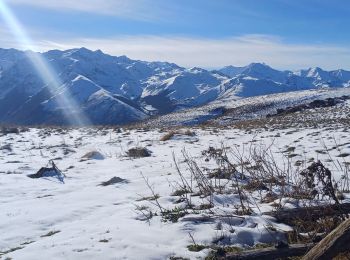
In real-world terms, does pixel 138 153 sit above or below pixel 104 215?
below

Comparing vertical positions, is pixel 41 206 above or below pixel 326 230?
below

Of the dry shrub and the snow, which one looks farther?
the dry shrub

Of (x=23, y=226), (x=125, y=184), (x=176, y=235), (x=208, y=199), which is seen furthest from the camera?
(x=125, y=184)

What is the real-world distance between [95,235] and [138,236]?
2.23 feet

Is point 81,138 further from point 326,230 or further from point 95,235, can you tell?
point 326,230

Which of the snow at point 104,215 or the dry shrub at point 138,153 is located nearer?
the snow at point 104,215

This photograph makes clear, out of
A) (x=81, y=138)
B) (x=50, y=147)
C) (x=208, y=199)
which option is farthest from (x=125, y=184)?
(x=81, y=138)

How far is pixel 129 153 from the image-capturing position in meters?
16.5

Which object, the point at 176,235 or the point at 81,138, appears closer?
the point at 176,235

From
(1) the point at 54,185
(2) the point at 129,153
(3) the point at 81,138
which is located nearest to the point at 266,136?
(2) the point at 129,153

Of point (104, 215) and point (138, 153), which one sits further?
point (138, 153)

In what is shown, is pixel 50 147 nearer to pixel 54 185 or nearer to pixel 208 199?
pixel 54 185

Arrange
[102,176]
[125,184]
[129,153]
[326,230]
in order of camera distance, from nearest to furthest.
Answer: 1. [326,230]
2. [125,184]
3. [102,176]
4. [129,153]

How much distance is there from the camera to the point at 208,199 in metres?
7.82
